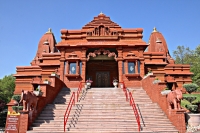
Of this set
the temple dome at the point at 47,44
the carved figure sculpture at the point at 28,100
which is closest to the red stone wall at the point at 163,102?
the carved figure sculpture at the point at 28,100

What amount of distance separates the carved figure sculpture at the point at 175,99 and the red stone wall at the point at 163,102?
32 centimetres

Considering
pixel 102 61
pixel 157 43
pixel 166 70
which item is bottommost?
pixel 166 70

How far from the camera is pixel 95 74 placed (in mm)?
19703

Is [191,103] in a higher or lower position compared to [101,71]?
lower

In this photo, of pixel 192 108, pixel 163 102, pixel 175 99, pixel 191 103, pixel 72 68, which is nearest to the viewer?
pixel 175 99

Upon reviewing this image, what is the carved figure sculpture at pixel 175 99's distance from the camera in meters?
9.78

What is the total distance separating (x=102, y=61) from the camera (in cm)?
1978

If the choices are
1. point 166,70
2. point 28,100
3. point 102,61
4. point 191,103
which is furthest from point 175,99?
point 166,70

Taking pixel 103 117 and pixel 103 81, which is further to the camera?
pixel 103 81

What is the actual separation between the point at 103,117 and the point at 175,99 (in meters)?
4.04

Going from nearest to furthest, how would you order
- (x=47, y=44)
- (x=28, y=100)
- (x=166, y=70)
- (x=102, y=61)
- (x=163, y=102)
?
1. (x=28, y=100)
2. (x=163, y=102)
3. (x=102, y=61)
4. (x=166, y=70)
5. (x=47, y=44)

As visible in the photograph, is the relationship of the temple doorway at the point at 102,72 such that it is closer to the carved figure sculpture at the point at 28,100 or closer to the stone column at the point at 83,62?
the stone column at the point at 83,62

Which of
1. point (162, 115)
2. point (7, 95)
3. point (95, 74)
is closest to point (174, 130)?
point (162, 115)

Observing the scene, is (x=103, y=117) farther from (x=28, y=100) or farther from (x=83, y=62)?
(x=83, y=62)
